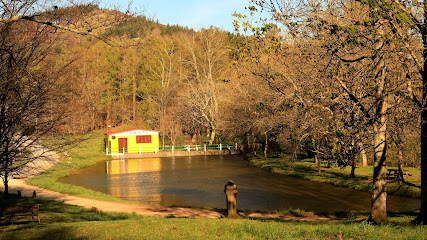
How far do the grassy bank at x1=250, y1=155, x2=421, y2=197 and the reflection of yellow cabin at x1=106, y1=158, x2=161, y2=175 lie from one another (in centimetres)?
999

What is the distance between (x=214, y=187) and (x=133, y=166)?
46.3 feet

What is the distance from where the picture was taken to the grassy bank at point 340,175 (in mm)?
20984

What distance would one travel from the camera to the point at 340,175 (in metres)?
26.4

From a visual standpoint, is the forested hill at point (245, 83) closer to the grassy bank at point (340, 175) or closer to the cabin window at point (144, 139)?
the grassy bank at point (340, 175)

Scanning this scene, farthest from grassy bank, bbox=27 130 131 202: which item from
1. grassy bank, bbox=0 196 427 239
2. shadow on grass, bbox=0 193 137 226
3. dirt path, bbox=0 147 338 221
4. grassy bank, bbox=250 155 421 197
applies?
grassy bank, bbox=250 155 421 197

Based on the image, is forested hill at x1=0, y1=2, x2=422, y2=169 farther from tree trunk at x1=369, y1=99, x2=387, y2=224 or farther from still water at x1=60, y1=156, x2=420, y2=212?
still water at x1=60, y1=156, x2=420, y2=212

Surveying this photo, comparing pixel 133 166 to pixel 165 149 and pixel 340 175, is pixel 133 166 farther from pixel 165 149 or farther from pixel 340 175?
pixel 340 175

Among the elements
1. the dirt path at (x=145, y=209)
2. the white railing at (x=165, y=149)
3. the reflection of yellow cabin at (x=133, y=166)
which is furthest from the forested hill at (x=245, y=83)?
the reflection of yellow cabin at (x=133, y=166)

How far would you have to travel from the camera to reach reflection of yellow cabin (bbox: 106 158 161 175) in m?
32.8

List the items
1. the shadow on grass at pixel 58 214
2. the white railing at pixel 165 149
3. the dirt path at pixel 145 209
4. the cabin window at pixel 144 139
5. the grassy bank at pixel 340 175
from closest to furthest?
the shadow on grass at pixel 58 214, the dirt path at pixel 145 209, the grassy bank at pixel 340 175, the white railing at pixel 165 149, the cabin window at pixel 144 139

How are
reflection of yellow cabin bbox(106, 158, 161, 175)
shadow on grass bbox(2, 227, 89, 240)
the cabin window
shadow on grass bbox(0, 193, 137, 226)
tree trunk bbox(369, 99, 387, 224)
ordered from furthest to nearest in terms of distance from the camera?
1. the cabin window
2. reflection of yellow cabin bbox(106, 158, 161, 175)
3. shadow on grass bbox(0, 193, 137, 226)
4. tree trunk bbox(369, 99, 387, 224)
5. shadow on grass bbox(2, 227, 89, 240)

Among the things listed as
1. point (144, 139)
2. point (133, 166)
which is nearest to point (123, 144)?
point (144, 139)

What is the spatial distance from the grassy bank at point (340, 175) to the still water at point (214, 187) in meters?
0.76

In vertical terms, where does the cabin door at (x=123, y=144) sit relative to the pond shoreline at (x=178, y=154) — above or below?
above
